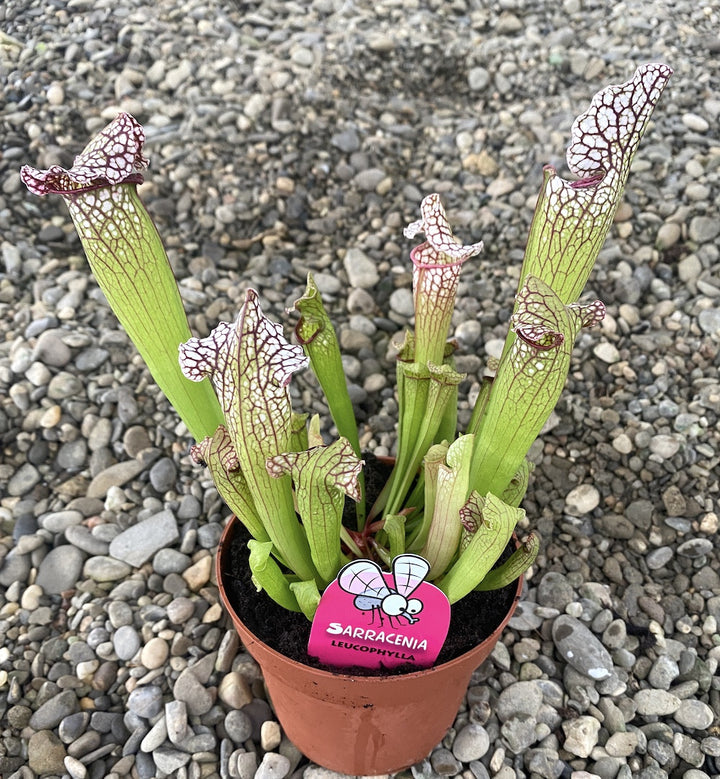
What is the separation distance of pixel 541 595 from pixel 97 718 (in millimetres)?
1240

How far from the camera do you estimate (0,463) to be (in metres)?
2.23

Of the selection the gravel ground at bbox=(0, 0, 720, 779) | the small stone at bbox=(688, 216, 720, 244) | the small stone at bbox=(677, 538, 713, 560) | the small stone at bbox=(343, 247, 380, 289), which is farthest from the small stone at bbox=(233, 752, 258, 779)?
the small stone at bbox=(688, 216, 720, 244)

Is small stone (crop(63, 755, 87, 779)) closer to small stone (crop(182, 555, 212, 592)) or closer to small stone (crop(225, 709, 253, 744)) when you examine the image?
small stone (crop(225, 709, 253, 744))

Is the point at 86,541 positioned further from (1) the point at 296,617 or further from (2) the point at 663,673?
(2) the point at 663,673

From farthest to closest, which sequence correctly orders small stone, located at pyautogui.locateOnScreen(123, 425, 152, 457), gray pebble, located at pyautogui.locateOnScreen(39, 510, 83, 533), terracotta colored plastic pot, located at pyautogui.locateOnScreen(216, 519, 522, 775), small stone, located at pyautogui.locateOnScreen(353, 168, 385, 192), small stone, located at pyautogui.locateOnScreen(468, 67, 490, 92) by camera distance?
small stone, located at pyautogui.locateOnScreen(468, 67, 490, 92), small stone, located at pyautogui.locateOnScreen(353, 168, 385, 192), small stone, located at pyautogui.locateOnScreen(123, 425, 152, 457), gray pebble, located at pyautogui.locateOnScreen(39, 510, 83, 533), terracotta colored plastic pot, located at pyautogui.locateOnScreen(216, 519, 522, 775)

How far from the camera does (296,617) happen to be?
141 centimetres

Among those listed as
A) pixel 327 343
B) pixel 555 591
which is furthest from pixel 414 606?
pixel 555 591

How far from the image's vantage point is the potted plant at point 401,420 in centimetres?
104

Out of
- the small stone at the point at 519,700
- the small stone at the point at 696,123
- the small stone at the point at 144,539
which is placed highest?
the small stone at the point at 696,123

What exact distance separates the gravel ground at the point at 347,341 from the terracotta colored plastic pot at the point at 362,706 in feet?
0.46

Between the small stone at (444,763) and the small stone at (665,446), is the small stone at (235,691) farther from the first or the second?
the small stone at (665,446)

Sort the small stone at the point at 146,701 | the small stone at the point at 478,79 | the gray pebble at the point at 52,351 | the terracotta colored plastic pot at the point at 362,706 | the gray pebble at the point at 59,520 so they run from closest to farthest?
the terracotta colored plastic pot at the point at 362,706, the small stone at the point at 146,701, the gray pebble at the point at 59,520, the gray pebble at the point at 52,351, the small stone at the point at 478,79

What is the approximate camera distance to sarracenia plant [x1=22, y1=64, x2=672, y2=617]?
103 cm

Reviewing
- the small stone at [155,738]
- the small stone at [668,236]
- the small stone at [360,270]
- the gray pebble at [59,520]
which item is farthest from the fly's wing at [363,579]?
the small stone at [668,236]
